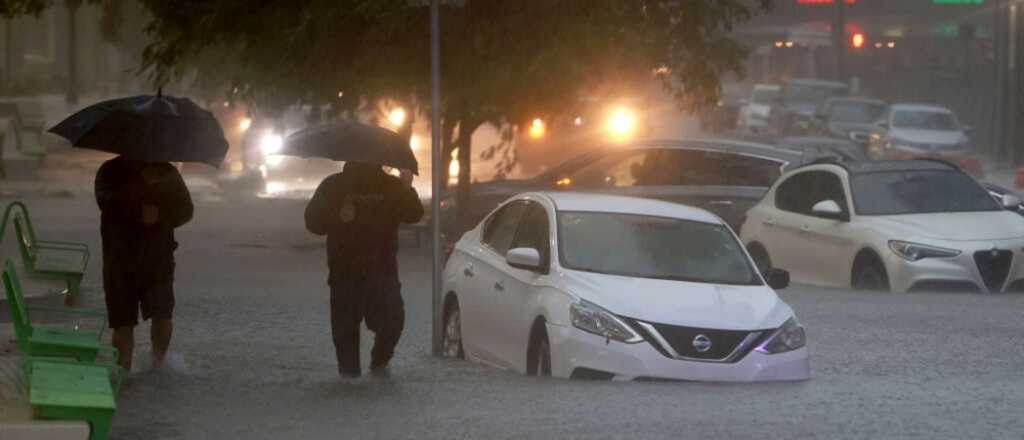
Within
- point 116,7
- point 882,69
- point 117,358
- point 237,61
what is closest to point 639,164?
point 237,61

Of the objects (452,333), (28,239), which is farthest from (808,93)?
(452,333)

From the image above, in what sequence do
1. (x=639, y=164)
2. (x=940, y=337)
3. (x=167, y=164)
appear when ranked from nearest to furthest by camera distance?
(x=167, y=164) → (x=940, y=337) → (x=639, y=164)

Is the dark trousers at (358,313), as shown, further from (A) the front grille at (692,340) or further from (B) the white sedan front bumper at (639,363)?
(A) the front grille at (692,340)

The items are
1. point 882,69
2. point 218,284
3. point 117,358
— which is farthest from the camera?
→ point 882,69

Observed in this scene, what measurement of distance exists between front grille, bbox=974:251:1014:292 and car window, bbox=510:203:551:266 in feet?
21.0

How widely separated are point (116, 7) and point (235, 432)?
15230 millimetres

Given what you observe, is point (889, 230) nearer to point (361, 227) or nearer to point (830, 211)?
point (830, 211)

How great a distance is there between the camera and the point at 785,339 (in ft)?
36.2

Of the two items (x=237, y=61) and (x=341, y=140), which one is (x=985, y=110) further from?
(x=341, y=140)

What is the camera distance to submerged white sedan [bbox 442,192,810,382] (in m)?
10.7

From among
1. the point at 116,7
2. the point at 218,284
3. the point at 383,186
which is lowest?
the point at 218,284

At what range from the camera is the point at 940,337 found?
14062mm

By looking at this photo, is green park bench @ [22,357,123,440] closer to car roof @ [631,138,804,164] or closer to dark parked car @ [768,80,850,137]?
car roof @ [631,138,804,164]

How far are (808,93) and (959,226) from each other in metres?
37.1
